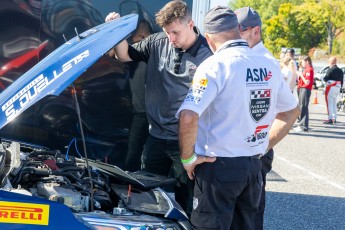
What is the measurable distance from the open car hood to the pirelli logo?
412 millimetres

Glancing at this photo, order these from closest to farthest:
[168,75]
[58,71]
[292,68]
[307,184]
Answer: [58,71]
[168,75]
[307,184]
[292,68]

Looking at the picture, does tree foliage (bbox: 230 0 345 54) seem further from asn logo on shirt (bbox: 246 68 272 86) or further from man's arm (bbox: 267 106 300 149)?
asn logo on shirt (bbox: 246 68 272 86)

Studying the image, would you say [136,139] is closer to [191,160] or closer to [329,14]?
[191,160]

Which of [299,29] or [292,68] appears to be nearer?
[292,68]

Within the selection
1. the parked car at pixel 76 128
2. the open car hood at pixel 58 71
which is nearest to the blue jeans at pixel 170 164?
the parked car at pixel 76 128

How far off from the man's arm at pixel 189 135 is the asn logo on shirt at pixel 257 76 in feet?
1.29

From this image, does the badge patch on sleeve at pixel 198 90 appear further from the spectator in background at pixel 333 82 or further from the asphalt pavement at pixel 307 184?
the spectator in background at pixel 333 82

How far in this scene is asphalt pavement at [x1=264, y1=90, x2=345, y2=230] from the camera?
19.7ft

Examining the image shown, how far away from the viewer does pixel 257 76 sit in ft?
10.9

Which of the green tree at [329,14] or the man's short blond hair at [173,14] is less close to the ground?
the green tree at [329,14]

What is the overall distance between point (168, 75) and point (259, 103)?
1.02m

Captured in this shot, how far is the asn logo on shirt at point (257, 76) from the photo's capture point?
10.7 ft

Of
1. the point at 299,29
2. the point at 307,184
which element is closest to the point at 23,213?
the point at 307,184

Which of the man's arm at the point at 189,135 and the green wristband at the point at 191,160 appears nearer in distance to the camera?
the man's arm at the point at 189,135
